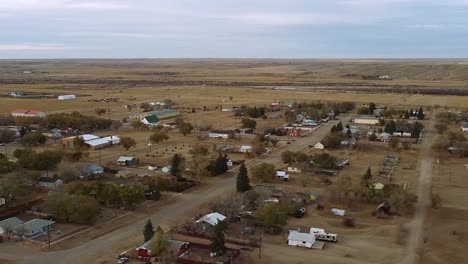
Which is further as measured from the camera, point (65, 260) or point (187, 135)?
point (187, 135)

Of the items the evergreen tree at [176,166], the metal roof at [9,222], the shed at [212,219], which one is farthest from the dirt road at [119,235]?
the evergreen tree at [176,166]

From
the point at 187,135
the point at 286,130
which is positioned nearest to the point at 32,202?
the point at 187,135

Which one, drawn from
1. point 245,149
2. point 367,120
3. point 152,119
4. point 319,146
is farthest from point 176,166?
point 367,120

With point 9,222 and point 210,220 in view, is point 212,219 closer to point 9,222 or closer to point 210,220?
point 210,220

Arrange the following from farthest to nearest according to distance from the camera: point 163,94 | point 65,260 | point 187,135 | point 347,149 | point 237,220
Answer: point 163,94
point 187,135
point 347,149
point 237,220
point 65,260

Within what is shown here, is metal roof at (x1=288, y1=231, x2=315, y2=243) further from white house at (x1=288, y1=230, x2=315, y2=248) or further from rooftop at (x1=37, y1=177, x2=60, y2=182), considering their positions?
rooftop at (x1=37, y1=177, x2=60, y2=182)

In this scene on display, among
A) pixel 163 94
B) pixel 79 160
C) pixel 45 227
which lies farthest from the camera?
pixel 163 94

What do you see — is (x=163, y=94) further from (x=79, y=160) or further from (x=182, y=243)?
(x=182, y=243)
